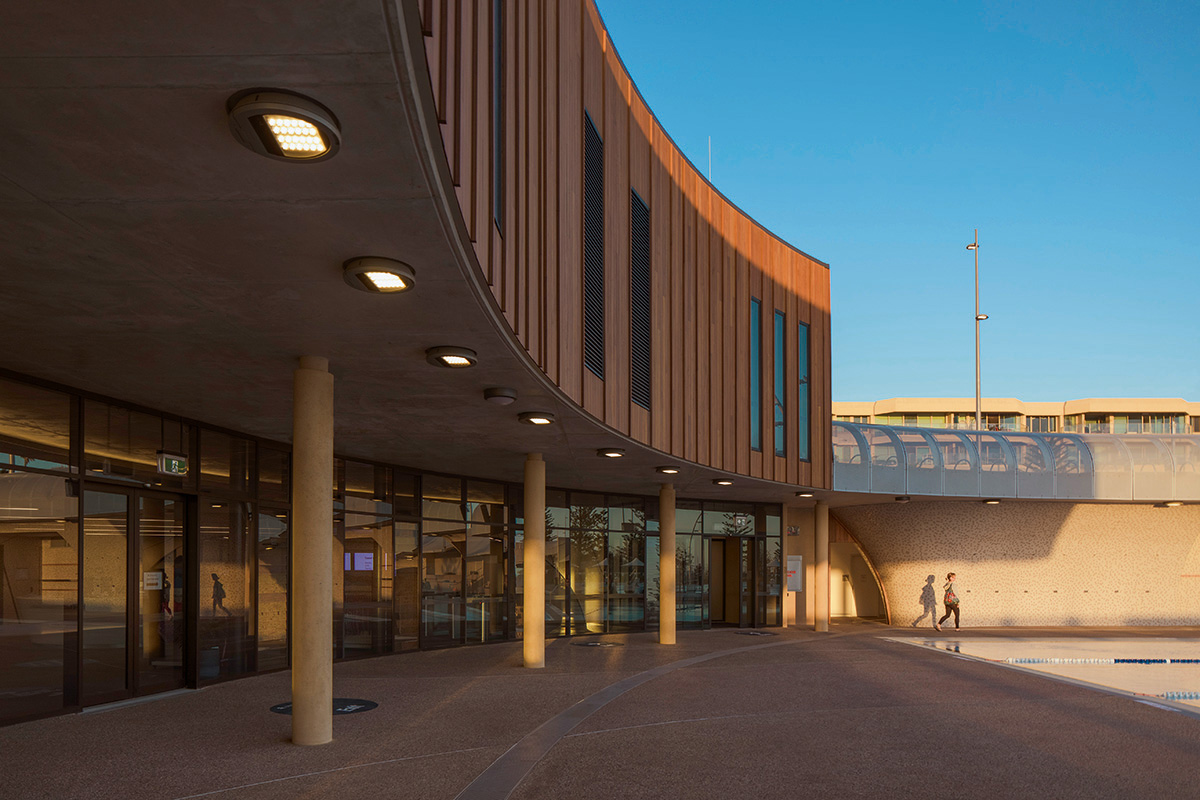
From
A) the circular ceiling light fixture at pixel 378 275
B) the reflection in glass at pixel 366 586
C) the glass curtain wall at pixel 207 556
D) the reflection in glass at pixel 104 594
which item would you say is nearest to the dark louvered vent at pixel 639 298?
the glass curtain wall at pixel 207 556

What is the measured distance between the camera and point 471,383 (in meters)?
10.2

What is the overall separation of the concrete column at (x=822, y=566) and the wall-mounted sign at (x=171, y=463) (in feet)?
56.5

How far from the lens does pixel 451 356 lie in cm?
869

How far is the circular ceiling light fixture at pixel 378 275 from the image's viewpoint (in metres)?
6.11

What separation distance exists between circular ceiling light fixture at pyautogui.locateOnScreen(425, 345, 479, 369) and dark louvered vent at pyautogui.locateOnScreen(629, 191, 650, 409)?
5.84 m

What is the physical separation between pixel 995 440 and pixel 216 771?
2449 centimetres

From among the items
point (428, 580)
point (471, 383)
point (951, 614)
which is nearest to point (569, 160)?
point (471, 383)

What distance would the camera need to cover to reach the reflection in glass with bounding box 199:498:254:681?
43.8 feet

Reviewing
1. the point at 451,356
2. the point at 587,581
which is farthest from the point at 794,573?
the point at 451,356

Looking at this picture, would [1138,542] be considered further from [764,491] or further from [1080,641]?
[764,491]

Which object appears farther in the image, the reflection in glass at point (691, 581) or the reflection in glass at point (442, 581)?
the reflection in glass at point (691, 581)

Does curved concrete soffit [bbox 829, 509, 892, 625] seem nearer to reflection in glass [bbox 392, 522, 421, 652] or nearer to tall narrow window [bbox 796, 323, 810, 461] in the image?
tall narrow window [bbox 796, 323, 810, 461]

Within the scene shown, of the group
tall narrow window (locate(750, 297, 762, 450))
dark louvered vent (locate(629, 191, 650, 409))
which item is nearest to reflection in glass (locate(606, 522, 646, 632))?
tall narrow window (locate(750, 297, 762, 450))

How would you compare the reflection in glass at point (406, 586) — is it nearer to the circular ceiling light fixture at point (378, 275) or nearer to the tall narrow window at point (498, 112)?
the tall narrow window at point (498, 112)
